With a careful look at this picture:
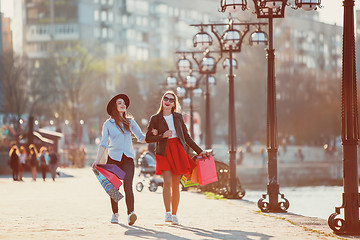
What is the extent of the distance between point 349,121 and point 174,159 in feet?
8.28

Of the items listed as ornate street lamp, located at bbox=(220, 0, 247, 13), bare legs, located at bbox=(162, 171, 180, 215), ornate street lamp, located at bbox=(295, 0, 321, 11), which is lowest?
bare legs, located at bbox=(162, 171, 180, 215)

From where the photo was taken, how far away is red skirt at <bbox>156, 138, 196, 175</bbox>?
14.1 m

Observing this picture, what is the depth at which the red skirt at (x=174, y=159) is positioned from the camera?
46.1 feet

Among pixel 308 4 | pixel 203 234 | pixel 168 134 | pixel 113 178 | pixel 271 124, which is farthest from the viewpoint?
pixel 271 124

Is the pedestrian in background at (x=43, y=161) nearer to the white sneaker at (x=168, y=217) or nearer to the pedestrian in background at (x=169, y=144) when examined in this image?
the white sneaker at (x=168, y=217)

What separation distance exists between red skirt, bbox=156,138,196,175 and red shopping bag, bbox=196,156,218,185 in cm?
34

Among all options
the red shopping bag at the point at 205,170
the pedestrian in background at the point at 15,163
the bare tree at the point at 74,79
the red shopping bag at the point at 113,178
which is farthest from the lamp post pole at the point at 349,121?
the bare tree at the point at 74,79

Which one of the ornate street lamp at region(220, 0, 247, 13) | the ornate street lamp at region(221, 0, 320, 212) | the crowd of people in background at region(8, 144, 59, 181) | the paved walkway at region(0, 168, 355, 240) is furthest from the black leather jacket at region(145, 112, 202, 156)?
the crowd of people in background at region(8, 144, 59, 181)

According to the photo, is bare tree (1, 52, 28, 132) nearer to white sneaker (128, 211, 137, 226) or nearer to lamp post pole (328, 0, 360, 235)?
white sneaker (128, 211, 137, 226)

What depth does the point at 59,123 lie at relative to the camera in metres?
109

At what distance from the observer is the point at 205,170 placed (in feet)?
47.5

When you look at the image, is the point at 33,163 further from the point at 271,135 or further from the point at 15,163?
the point at 271,135

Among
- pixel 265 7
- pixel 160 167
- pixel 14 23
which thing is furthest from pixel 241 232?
pixel 14 23

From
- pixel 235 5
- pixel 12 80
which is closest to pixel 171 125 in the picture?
pixel 235 5
